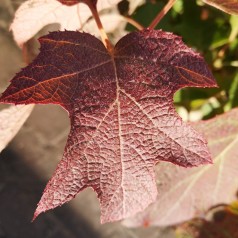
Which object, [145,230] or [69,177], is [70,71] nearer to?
[69,177]

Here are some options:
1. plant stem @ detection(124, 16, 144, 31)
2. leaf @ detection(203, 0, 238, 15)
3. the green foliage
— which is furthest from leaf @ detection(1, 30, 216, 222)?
the green foliage

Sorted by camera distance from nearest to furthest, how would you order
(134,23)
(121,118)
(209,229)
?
(121,118) < (134,23) < (209,229)

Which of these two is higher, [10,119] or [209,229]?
[10,119]

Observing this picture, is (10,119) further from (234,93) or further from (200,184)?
(234,93)

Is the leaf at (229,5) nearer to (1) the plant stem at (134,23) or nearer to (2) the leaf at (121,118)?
(2) the leaf at (121,118)

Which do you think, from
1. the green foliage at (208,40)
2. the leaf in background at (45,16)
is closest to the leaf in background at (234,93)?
the green foliage at (208,40)

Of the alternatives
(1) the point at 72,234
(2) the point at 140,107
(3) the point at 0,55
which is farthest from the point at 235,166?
(3) the point at 0,55

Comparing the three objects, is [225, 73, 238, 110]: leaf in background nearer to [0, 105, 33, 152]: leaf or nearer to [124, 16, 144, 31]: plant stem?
[124, 16, 144, 31]: plant stem

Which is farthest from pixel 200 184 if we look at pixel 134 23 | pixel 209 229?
pixel 134 23
